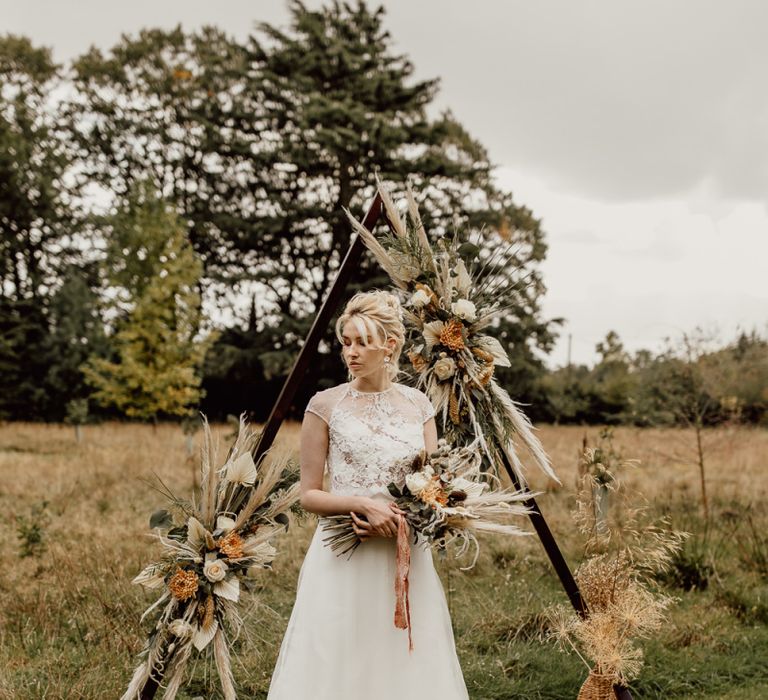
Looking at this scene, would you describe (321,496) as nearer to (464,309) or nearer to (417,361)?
(417,361)

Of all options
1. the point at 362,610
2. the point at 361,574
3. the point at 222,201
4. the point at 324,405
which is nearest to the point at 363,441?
the point at 324,405

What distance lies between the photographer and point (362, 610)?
11.1 feet

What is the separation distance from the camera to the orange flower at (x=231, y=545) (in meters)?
3.56

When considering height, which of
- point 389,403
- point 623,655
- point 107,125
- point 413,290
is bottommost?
point 623,655

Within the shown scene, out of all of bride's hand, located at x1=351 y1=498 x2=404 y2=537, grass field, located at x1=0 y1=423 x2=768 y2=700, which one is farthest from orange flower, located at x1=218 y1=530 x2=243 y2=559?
bride's hand, located at x1=351 y1=498 x2=404 y2=537

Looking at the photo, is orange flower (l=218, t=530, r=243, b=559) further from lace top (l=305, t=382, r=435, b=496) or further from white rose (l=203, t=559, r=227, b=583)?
lace top (l=305, t=382, r=435, b=496)

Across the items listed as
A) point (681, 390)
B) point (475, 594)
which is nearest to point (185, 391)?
point (681, 390)

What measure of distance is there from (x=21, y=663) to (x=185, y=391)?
1334 centimetres

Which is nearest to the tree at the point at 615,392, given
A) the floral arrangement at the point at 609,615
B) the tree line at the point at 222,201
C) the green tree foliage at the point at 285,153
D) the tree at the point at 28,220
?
the tree line at the point at 222,201

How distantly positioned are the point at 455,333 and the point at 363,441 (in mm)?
1096

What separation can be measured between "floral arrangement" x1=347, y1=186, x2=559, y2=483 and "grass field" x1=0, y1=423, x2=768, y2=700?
1.50 meters

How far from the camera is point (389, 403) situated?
351 centimetres

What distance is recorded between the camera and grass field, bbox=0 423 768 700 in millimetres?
4859

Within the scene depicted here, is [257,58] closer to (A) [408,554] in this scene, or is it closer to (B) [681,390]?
(B) [681,390]
